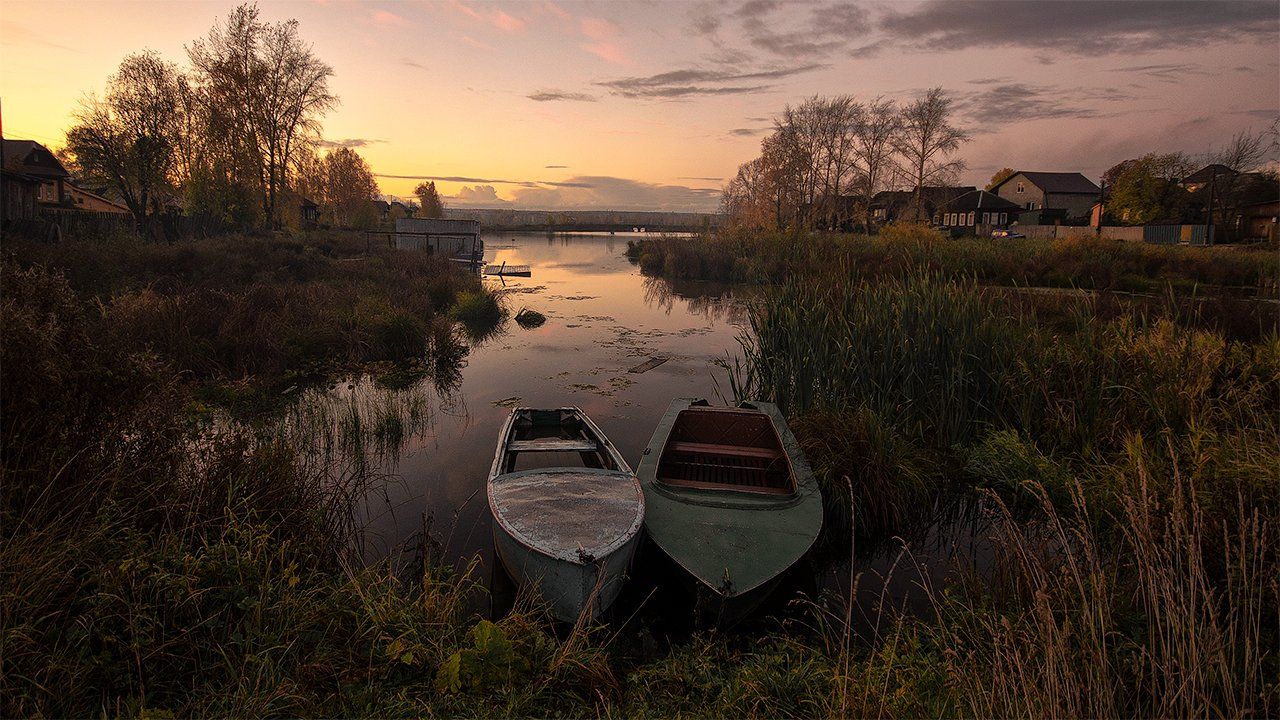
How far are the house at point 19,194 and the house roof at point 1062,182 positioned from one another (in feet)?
285

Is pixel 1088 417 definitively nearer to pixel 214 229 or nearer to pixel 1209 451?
pixel 1209 451

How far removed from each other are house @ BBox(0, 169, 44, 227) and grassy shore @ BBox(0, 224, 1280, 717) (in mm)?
32310

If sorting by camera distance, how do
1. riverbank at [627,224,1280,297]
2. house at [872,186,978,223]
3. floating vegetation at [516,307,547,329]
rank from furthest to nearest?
1. house at [872,186,978,223]
2. floating vegetation at [516,307,547,329]
3. riverbank at [627,224,1280,297]

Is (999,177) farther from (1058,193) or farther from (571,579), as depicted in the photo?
(571,579)

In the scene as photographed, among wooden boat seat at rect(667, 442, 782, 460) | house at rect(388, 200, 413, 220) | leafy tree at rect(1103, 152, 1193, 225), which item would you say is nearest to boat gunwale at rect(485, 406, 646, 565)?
wooden boat seat at rect(667, 442, 782, 460)

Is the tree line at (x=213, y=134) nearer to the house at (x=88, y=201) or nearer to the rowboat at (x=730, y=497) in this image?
the house at (x=88, y=201)

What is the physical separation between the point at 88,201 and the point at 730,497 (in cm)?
6546

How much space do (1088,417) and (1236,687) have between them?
5473 mm

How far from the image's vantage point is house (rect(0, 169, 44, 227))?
2873 centimetres

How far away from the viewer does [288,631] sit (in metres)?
3.97

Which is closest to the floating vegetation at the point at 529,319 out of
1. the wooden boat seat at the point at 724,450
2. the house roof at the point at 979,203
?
the wooden boat seat at the point at 724,450

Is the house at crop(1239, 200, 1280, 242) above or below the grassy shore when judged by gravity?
above

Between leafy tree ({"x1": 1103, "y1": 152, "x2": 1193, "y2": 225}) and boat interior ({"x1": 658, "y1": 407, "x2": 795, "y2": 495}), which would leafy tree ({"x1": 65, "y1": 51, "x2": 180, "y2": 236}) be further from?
leafy tree ({"x1": 1103, "y1": 152, "x2": 1193, "y2": 225})

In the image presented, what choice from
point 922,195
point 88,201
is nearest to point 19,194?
point 88,201
